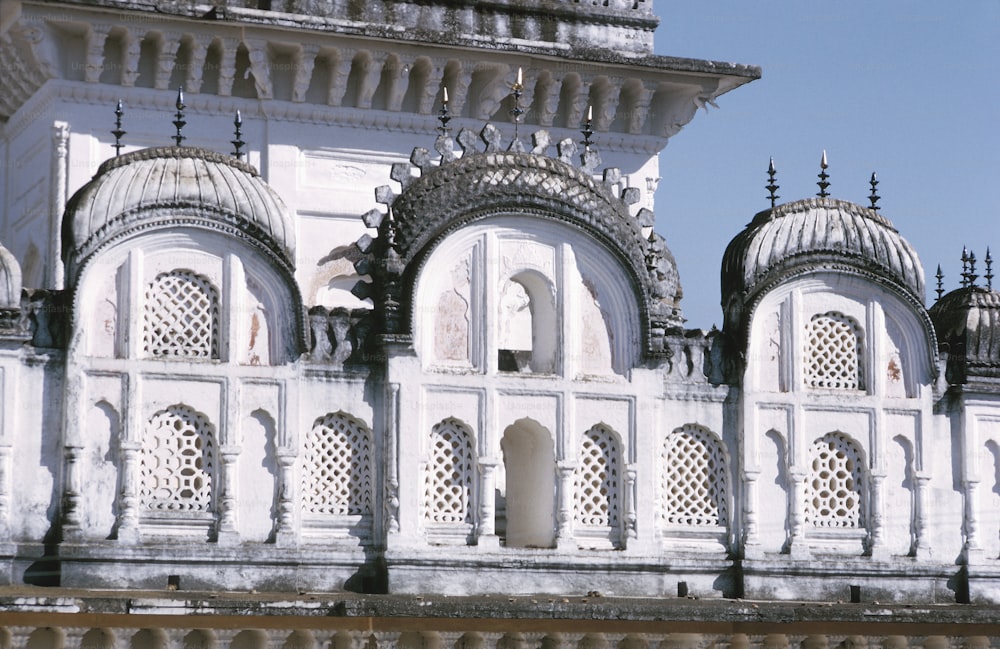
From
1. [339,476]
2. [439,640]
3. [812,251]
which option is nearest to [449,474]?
[339,476]

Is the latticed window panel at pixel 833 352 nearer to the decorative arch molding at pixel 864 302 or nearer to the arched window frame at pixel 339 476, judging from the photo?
the decorative arch molding at pixel 864 302

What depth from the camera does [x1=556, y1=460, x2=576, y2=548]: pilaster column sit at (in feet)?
76.7

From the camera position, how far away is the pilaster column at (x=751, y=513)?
24156 millimetres

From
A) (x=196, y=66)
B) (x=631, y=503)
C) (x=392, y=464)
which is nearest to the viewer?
(x=392, y=464)

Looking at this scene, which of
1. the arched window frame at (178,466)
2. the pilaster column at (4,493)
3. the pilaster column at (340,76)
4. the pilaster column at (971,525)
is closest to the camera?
the pilaster column at (4,493)

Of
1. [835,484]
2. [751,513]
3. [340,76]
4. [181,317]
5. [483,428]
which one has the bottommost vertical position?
[751,513]

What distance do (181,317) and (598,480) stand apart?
475 cm

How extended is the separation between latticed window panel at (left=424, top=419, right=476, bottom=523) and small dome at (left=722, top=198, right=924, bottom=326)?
346 centimetres

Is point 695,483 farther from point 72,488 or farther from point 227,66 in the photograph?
point 227,66

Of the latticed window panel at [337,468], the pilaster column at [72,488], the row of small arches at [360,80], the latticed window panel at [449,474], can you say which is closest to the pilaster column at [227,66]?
the row of small arches at [360,80]

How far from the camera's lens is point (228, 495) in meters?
22.5

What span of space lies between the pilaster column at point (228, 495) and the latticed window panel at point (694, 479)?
4.72m

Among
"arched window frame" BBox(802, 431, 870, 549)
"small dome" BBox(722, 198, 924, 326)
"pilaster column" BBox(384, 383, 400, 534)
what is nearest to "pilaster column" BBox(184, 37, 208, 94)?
"small dome" BBox(722, 198, 924, 326)

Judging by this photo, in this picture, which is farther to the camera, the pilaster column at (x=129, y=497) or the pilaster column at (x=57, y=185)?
the pilaster column at (x=57, y=185)
